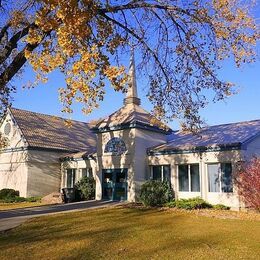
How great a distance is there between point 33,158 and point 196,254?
2289 centimetres

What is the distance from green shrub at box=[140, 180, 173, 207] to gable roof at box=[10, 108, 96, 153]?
909cm

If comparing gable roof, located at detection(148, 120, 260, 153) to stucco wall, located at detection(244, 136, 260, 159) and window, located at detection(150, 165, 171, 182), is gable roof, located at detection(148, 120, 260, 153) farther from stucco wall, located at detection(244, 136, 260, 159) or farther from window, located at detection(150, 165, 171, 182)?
window, located at detection(150, 165, 171, 182)

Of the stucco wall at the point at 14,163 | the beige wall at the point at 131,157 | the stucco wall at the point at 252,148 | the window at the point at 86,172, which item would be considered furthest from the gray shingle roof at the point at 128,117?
the stucco wall at the point at 14,163

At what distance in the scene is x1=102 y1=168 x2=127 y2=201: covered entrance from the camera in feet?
85.0

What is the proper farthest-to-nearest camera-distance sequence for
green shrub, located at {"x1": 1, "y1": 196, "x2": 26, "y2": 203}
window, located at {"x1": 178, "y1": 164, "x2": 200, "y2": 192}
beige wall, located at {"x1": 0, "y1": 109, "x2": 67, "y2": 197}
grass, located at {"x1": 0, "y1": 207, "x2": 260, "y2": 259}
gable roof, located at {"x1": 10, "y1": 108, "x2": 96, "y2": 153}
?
gable roof, located at {"x1": 10, "y1": 108, "x2": 96, "y2": 153}, beige wall, located at {"x1": 0, "y1": 109, "x2": 67, "y2": 197}, green shrub, located at {"x1": 1, "y1": 196, "x2": 26, "y2": 203}, window, located at {"x1": 178, "y1": 164, "x2": 200, "y2": 192}, grass, located at {"x1": 0, "y1": 207, "x2": 260, "y2": 259}

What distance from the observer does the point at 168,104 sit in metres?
16.4

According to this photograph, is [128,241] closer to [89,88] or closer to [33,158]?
[89,88]

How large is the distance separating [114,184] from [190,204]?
23.8ft

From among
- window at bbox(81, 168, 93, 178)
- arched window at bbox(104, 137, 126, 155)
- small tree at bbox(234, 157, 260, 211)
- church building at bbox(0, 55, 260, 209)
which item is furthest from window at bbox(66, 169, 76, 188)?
small tree at bbox(234, 157, 260, 211)

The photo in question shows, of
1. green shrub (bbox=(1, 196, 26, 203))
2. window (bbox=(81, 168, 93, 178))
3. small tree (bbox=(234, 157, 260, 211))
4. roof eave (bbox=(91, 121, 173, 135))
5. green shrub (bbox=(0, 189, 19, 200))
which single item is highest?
roof eave (bbox=(91, 121, 173, 135))

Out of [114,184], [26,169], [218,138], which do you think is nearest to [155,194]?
[114,184]

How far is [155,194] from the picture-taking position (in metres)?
23.0

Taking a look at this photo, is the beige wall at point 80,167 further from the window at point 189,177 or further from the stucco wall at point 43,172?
the window at point 189,177

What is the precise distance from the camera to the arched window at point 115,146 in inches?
1037
